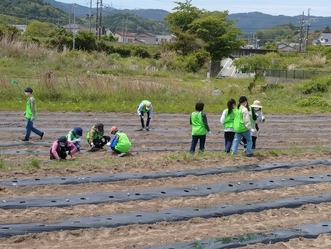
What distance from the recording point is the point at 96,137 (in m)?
10.4

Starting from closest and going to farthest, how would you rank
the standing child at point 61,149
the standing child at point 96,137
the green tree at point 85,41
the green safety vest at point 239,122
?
1. the standing child at point 61,149
2. the green safety vest at point 239,122
3. the standing child at point 96,137
4. the green tree at point 85,41

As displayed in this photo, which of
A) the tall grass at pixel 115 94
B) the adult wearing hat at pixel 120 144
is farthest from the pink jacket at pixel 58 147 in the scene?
the tall grass at pixel 115 94

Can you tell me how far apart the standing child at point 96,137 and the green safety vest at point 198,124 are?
210 cm

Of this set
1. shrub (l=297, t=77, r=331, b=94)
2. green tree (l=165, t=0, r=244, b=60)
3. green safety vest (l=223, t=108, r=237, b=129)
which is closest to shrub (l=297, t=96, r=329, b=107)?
shrub (l=297, t=77, r=331, b=94)

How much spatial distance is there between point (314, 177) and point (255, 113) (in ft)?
10.1

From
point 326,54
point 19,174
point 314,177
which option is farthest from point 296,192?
point 326,54

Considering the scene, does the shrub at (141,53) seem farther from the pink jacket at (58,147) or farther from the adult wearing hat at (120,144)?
the pink jacket at (58,147)

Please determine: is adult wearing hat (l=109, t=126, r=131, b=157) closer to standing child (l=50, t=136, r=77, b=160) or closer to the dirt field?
the dirt field

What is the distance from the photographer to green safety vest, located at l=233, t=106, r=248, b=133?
9094mm

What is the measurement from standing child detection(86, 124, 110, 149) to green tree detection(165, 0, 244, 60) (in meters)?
32.7

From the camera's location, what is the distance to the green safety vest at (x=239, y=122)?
909cm

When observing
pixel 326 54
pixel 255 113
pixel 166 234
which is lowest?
pixel 166 234

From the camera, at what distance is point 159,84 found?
19.7 meters

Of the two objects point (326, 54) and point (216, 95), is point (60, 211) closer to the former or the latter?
point (216, 95)
